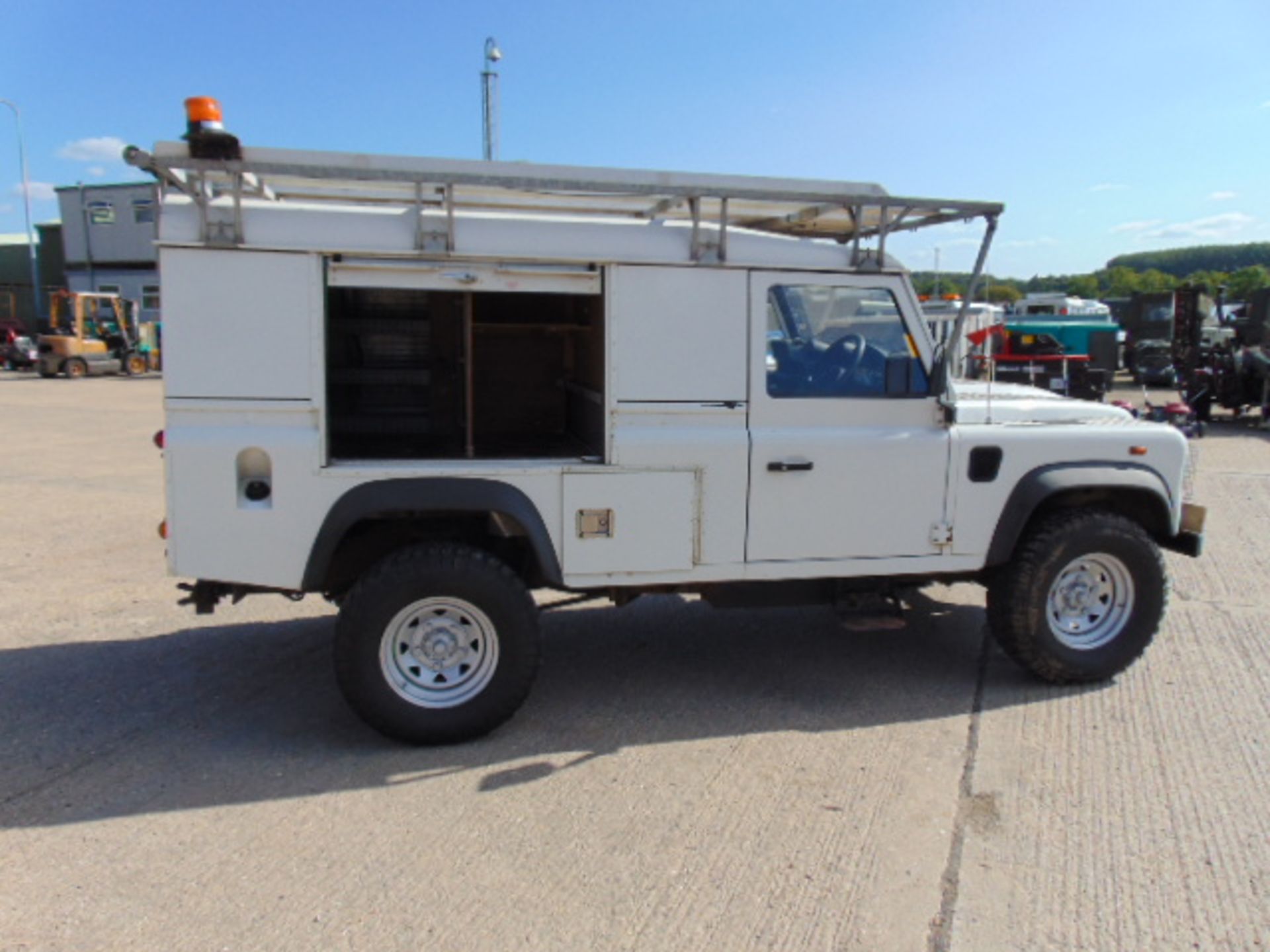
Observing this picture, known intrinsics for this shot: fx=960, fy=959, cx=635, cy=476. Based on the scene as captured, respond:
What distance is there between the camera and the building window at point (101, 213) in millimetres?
44625

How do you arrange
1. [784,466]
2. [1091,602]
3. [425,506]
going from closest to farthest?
[425,506] < [784,466] < [1091,602]

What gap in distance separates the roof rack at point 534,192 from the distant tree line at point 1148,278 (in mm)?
476

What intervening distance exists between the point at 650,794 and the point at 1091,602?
8.88 feet

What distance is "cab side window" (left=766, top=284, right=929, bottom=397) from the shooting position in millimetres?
4543

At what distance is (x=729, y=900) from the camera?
3.16 meters

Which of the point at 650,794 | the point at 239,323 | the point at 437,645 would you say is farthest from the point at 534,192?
the point at 650,794

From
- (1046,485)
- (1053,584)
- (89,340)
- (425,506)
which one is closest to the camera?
(425,506)

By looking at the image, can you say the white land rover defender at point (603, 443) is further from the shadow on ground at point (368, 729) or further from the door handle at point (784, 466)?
the shadow on ground at point (368, 729)

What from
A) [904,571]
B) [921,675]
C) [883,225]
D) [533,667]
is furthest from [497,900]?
[883,225]

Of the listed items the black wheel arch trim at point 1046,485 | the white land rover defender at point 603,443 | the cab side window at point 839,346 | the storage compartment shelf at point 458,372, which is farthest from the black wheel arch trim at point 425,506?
the black wheel arch trim at point 1046,485

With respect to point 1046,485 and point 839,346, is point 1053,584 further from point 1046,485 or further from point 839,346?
point 839,346

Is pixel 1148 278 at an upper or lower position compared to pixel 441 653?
upper

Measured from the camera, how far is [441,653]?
14.3 feet

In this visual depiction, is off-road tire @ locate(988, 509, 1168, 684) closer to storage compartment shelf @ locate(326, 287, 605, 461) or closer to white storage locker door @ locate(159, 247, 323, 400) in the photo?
storage compartment shelf @ locate(326, 287, 605, 461)
